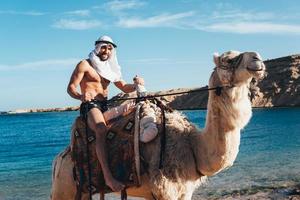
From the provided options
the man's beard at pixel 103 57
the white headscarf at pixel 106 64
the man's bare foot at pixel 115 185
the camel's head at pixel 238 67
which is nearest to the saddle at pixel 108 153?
the man's bare foot at pixel 115 185

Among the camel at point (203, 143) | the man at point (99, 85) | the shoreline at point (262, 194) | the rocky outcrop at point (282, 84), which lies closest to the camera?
the camel at point (203, 143)

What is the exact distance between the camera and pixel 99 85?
21.8 ft

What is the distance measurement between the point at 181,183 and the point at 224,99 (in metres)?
1.06

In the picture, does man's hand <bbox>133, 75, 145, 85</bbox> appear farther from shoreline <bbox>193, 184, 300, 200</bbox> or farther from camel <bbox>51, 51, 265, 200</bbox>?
shoreline <bbox>193, 184, 300, 200</bbox>

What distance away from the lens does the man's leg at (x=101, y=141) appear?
601cm

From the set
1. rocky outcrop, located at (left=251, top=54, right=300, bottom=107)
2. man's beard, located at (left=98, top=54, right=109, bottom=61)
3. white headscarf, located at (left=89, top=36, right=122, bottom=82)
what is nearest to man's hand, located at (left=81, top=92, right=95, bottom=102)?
white headscarf, located at (left=89, top=36, right=122, bottom=82)

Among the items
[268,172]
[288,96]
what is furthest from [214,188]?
[288,96]

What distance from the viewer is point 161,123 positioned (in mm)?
5984

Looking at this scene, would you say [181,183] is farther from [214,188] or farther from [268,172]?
[268,172]

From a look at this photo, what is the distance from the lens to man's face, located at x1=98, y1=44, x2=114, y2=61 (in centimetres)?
672

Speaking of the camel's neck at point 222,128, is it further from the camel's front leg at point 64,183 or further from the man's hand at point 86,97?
the camel's front leg at point 64,183

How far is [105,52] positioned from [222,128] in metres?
2.06

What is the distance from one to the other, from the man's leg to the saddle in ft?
0.29

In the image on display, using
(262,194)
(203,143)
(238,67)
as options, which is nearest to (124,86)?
(203,143)
